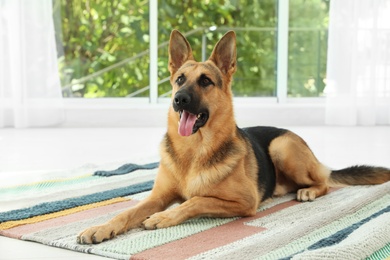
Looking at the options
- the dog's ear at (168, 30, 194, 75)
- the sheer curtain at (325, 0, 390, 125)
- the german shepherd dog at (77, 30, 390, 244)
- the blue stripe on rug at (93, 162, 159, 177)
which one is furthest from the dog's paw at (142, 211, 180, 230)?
the sheer curtain at (325, 0, 390, 125)

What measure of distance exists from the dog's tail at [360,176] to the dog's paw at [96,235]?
1400mm

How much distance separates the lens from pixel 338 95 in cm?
639

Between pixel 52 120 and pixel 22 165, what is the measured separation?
2.02 metres

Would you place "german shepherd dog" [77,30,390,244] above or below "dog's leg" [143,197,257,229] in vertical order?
above

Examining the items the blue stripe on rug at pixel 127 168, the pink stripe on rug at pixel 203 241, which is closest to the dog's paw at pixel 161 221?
the pink stripe on rug at pixel 203 241

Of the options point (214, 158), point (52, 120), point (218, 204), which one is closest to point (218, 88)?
point (214, 158)

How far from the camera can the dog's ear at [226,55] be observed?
3029 millimetres

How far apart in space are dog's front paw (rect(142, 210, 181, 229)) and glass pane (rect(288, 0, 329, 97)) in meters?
4.39

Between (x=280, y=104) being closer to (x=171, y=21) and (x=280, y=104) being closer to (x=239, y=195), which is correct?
(x=171, y=21)

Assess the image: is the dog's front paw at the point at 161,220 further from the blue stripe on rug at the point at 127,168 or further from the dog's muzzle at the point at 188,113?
the blue stripe on rug at the point at 127,168

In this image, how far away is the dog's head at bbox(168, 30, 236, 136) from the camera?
2.82 meters

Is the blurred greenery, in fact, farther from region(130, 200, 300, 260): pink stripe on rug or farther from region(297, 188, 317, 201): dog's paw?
region(130, 200, 300, 260): pink stripe on rug

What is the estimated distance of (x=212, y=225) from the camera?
108 inches

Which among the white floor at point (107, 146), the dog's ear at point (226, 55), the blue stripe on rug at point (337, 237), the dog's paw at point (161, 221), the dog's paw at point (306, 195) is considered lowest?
the white floor at point (107, 146)
